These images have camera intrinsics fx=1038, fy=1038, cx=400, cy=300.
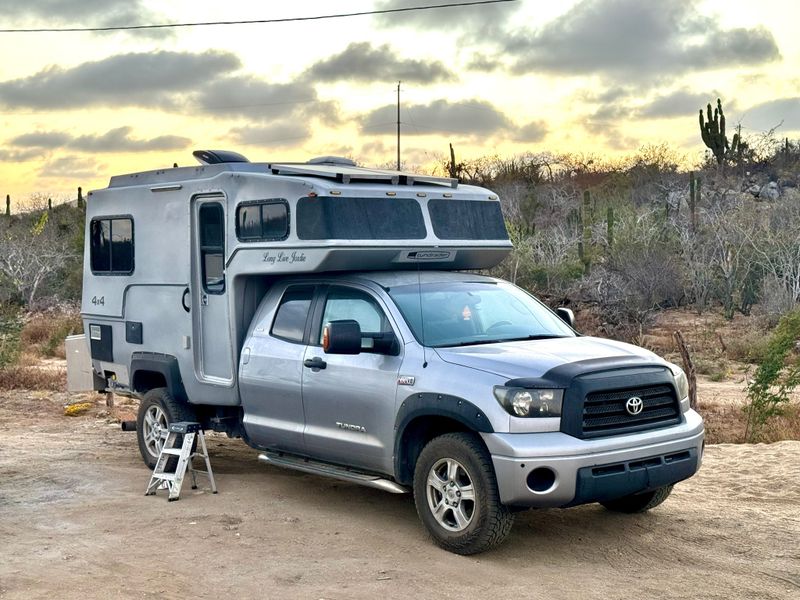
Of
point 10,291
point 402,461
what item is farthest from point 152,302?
point 10,291

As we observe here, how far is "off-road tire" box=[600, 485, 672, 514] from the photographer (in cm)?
783

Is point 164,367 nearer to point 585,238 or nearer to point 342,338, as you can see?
point 342,338

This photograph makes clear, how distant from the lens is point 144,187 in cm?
996

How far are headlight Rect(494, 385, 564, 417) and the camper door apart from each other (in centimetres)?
313

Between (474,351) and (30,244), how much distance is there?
32579 millimetres

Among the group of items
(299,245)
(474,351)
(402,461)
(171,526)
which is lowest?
(171,526)

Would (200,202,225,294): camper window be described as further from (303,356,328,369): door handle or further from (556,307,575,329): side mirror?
(556,307,575,329): side mirror

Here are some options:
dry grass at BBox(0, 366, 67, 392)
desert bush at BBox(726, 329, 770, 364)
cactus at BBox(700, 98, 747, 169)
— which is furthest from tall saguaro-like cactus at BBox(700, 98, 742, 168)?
dry grass at BBox(0, 366, 67, 392)

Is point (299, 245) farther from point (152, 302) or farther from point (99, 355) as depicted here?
point (99, 355)

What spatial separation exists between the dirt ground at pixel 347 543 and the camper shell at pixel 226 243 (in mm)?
1197

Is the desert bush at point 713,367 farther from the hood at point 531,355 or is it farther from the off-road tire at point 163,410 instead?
the off-road tire at point 163,410

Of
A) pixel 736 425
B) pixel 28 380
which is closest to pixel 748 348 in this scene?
pixel 736 425

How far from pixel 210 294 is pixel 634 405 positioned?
402 cm

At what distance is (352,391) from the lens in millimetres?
7688
